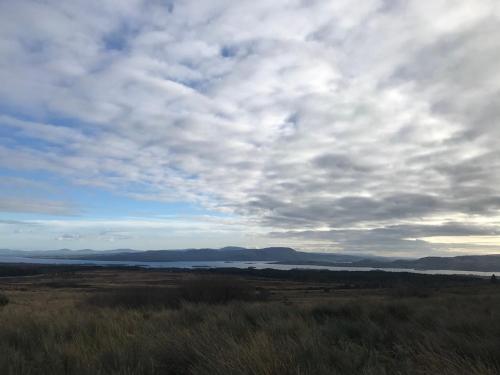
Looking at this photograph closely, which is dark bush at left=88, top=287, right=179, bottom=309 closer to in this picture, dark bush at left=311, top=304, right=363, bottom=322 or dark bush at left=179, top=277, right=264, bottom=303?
dark bush at left=179, top=277, right=264, bottom=303

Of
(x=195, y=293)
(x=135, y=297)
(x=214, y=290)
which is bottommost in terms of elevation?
(x=135, y=297)

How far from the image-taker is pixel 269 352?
575 centimetres

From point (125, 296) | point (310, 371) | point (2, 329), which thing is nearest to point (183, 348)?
point (310, 371)

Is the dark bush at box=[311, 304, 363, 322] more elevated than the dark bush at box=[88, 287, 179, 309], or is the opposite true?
the dark bush at box=[311, 304, 363, 322]

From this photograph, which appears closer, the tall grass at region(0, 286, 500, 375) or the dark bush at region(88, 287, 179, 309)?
the tall grass at region(0, 286, 500, 375)

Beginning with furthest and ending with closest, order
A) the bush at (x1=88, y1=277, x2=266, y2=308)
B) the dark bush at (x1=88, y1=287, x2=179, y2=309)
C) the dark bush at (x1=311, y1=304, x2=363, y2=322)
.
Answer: the bush at (x1=88, y1=277, x2=266, y2=308)
the dark bush at (x1=88, y1=287, x2=179, y2=309)
the dark bush at (x1=311, y1=304, x2=363, y2=322)

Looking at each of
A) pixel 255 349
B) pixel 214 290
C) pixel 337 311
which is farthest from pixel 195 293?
pixel 255 349

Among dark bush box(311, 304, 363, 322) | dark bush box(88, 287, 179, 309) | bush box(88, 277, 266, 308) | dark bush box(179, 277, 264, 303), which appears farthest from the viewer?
dark bush box(179, 277, 264, 303)

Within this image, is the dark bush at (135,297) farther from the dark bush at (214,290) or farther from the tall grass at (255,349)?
the tall grass at (255,349)

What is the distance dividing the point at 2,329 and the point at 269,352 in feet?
24.3

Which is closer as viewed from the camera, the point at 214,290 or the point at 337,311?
the point at 337,311

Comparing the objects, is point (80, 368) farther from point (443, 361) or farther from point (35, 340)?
point (443, 361)

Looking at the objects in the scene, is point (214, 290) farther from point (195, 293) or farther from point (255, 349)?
point (255, 349)

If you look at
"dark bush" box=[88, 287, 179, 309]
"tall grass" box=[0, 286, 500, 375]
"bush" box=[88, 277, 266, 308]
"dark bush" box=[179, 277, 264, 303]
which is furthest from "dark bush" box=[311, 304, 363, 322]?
"dark bush" box=[179, 277, 264, 303]
